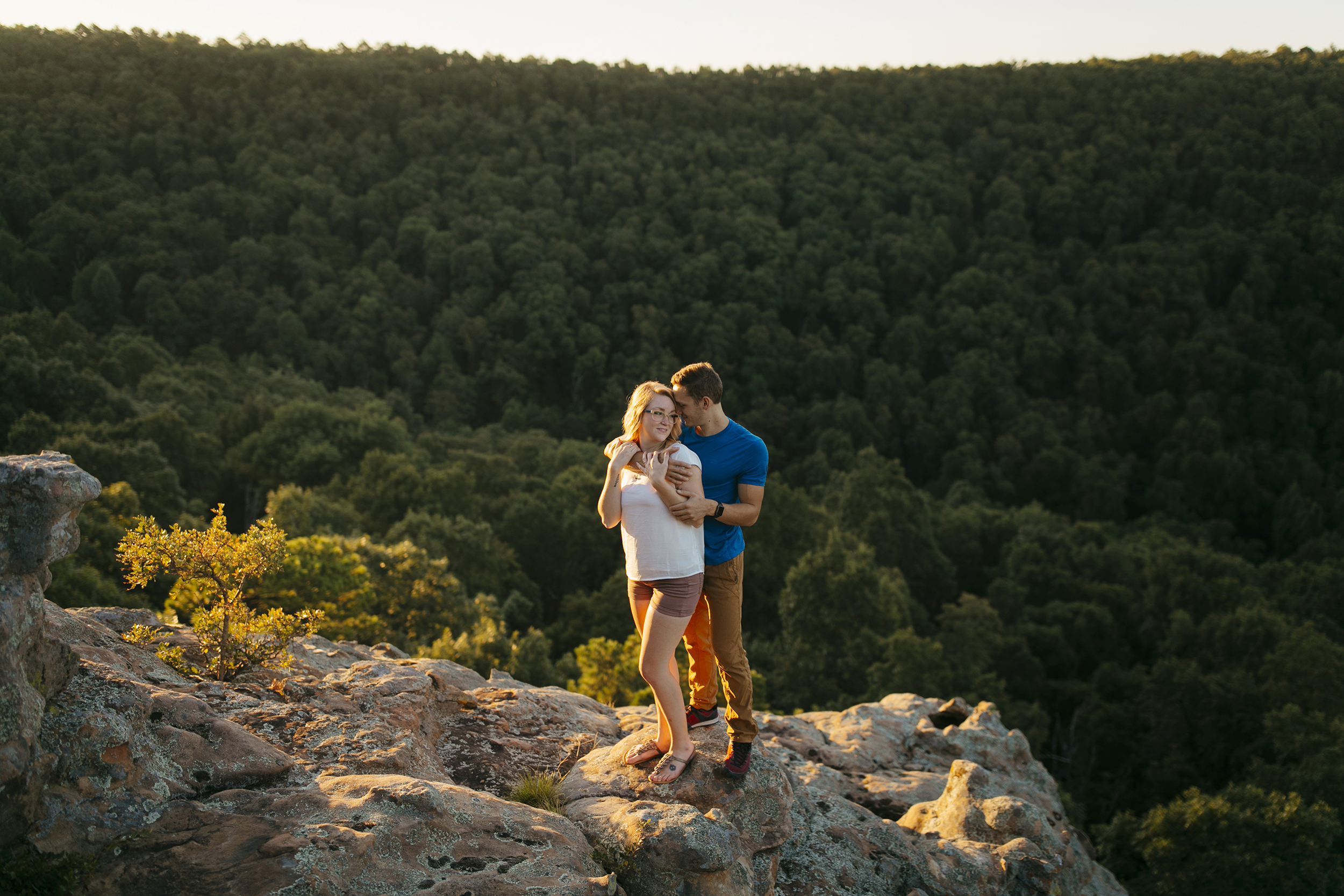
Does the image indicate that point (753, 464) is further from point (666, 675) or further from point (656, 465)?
point (666, 675)

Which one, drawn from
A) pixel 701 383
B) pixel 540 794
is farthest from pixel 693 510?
pixel 540 794

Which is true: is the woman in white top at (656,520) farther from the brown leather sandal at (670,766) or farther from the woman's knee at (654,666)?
the brown leather sandal at (670,766)

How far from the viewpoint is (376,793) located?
18.8 ft

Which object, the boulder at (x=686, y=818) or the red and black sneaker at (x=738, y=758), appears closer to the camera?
the boulder at (x=686, y=818)

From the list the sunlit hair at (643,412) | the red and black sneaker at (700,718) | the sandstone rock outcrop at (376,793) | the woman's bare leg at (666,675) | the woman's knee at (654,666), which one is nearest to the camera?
the sandstone rock outcrop at (376,793)

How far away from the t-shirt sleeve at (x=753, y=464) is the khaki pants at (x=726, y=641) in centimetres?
58

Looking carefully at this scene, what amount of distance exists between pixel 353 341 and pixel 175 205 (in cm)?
2381

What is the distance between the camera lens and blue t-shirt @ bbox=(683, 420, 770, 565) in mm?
6152

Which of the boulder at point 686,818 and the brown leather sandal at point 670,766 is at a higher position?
the brown leather sandal at point 670,766

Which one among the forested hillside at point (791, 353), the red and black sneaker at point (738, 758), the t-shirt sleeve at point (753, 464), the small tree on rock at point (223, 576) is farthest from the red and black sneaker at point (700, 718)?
the forested hillside at point (791, 353)

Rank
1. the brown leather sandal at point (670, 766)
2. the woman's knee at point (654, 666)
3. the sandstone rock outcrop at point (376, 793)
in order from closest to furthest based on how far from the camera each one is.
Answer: the sandstone rock outcrop at point (376, 793) < the woman's knee at point (654, 666) < the brown leather sandal at point (670, 766)

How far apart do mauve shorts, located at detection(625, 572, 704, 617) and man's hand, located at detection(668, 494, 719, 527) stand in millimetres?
385

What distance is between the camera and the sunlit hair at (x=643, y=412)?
5.83 m

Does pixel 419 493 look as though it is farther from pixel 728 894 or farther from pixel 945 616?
pixel 728 894
